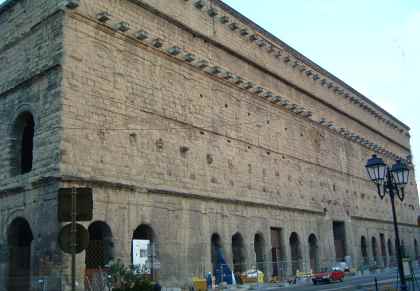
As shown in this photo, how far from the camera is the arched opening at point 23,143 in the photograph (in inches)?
828

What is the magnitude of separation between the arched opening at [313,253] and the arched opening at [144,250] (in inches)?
628

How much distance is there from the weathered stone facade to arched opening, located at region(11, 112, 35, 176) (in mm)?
183

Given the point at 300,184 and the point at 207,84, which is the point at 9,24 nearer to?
the point at 207,84

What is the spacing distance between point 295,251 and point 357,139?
1728 cm

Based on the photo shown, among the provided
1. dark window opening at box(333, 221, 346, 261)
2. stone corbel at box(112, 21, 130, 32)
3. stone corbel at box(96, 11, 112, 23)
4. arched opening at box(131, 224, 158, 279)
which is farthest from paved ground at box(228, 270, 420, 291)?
stone corbel at box(96, 11, 112, 23)

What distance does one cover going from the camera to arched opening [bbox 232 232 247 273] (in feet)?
86.8

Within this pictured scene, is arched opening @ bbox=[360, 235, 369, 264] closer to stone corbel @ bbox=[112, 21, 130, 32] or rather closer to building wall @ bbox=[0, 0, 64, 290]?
stone corbel @ bbox=[112, 21, 130, 32]

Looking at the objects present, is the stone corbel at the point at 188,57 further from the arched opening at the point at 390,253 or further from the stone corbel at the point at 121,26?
the arched opening at the point at 390,253

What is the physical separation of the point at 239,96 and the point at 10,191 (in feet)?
48.6

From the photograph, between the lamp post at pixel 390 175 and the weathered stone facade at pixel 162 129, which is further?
the weathered stone facade at pixel 162 129

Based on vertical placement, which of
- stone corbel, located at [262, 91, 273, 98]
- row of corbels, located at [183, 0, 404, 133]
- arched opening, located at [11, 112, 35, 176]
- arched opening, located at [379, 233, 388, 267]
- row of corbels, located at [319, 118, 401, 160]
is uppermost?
row of corbels, located at [183, 0, 404, 133]

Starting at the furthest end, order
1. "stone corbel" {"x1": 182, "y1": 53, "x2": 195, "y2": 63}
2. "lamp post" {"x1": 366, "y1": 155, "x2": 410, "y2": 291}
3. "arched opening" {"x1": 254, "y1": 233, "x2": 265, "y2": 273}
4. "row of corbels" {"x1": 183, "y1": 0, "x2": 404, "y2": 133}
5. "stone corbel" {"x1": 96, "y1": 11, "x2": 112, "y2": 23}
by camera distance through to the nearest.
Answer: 1. "arched opening" {"x1": 254, "y1": 233, "x2": 265, "y2": 273}
2. "row of corbels" {"x1": 183, "y1": 0, "x2": 404, "y2": 133}
3. "stone corbel" {"x1": 182, "y1": 53, "x2": 195, "y2": 63}
4. "stone corbel" {"x1": 96, "y1": 11, "x2": 112, "y2": 23}
5. "lamp post" {"x1": 366, "y1": 155, "x2": 410, "y2": 291}

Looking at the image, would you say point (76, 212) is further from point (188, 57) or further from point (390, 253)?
point (390, 253)

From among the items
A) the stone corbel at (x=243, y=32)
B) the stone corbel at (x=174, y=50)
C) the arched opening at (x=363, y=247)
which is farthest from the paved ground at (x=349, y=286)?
the stone corbel at (x=243, y=32)
